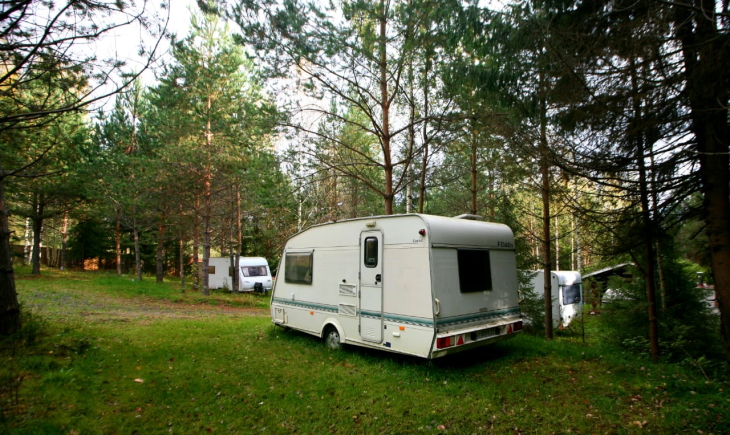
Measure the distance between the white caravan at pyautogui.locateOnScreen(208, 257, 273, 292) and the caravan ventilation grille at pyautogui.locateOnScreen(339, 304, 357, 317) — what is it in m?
15.7

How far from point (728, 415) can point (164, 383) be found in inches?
266

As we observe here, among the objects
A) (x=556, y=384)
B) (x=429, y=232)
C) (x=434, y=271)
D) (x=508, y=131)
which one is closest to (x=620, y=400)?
(x=556, y=384)

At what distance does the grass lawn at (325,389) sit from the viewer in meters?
4.10

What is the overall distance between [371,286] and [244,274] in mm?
17202

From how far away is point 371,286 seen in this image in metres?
6.49

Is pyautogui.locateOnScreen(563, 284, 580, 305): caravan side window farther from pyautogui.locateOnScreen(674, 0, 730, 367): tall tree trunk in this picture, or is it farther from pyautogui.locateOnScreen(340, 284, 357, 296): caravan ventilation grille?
pyautogui.locateOnScreen(340, 284, 357, 296): caravan ventilation grille

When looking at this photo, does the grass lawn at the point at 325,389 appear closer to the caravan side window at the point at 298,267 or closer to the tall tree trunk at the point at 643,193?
the tall tree trunk at the point at 643,193

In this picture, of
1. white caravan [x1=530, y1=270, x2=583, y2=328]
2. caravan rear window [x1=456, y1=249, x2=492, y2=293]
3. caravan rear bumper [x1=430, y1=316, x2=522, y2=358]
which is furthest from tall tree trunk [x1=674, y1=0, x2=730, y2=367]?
white caravan [x1=530, y1=270, x2=583, y2=328]

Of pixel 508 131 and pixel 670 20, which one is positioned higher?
pixel 670 20

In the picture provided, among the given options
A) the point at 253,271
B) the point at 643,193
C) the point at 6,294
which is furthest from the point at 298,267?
the point at 253,271

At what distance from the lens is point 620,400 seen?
4.77 m

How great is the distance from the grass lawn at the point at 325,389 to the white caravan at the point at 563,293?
809 cm

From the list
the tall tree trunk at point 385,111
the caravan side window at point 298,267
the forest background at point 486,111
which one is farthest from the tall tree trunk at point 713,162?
the caravan side window at point 298,267

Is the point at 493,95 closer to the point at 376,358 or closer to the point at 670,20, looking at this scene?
the point at 670,20
